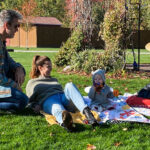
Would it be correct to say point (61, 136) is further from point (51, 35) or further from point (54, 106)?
point (51, 35)

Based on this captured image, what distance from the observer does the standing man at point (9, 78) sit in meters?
4.61

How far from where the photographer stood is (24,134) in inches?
154

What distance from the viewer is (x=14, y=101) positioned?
15.7ft

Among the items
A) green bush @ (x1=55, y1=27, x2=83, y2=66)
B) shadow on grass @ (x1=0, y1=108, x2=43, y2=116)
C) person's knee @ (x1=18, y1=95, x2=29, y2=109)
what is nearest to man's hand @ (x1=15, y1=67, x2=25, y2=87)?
person's knee @ (x1=18, y1=95, x2=29, y2=109)

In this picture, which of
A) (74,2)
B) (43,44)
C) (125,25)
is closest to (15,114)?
(125,25)

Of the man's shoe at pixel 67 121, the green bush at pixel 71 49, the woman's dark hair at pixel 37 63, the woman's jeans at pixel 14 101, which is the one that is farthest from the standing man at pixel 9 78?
the green bush at pixel 71 49

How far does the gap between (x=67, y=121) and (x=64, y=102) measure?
76 cm

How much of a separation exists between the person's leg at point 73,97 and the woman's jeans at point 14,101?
653mm

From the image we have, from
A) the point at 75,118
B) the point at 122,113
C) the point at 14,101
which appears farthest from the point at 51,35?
the point at 75,118

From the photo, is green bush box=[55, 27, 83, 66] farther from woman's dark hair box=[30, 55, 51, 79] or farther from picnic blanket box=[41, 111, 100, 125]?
picnic blanket box=[41, 111, 100, 125]

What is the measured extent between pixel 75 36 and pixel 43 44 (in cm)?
2523

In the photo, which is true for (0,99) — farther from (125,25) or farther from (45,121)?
(125,25)

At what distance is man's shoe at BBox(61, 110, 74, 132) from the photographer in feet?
12.8

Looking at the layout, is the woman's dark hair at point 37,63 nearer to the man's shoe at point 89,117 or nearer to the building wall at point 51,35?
the man's shoe at point 89,117
